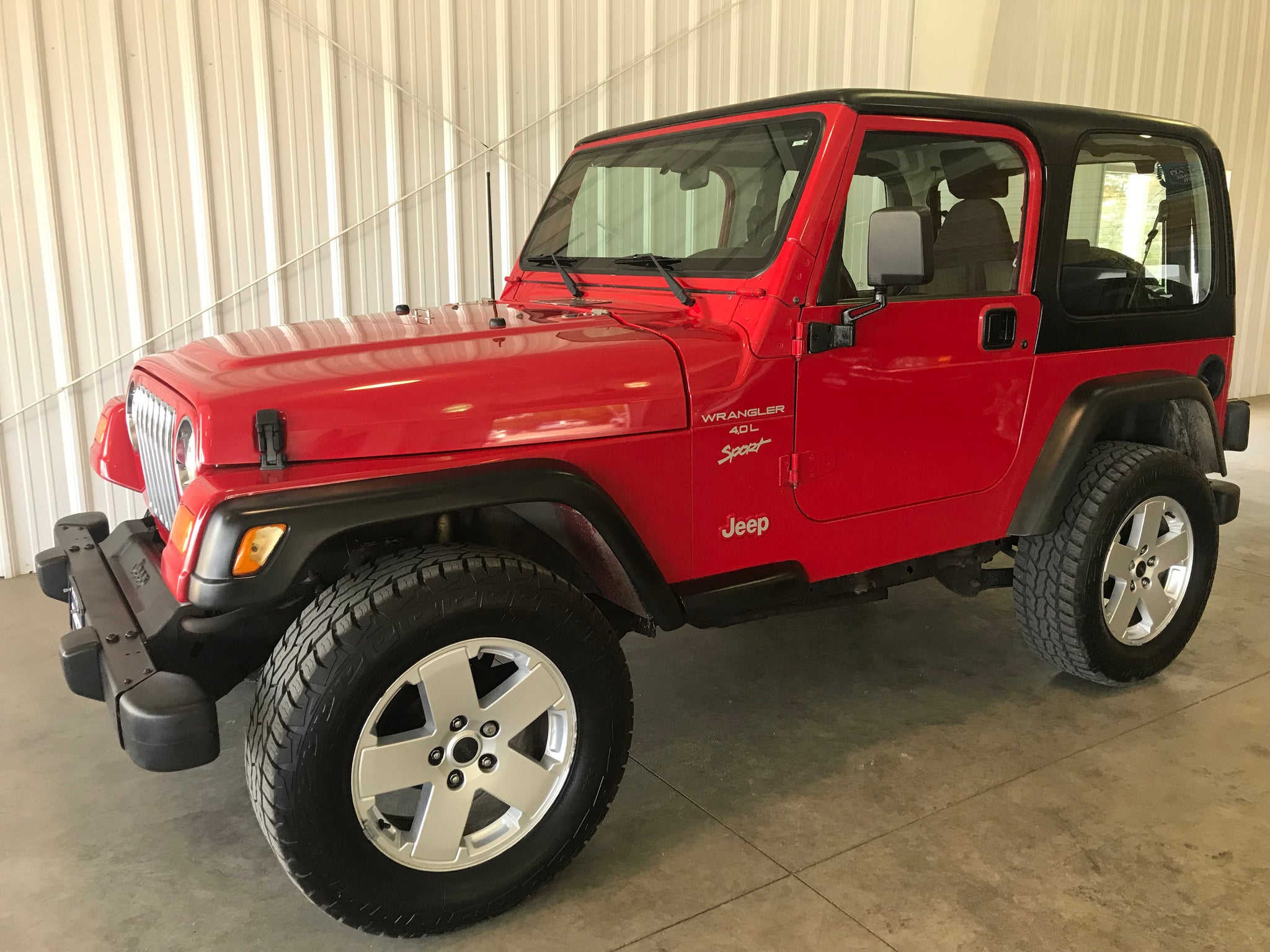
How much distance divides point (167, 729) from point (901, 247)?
187 cm

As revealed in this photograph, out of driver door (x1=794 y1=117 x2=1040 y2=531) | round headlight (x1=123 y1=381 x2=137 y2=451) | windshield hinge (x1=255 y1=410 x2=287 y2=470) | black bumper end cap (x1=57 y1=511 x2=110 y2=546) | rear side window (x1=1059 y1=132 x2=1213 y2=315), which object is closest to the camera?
windshield hinge (x1=255 y1=410 x2=287 y2=470)

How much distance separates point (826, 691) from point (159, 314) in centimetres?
355

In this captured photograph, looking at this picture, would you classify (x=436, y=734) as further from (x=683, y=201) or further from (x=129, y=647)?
(x=683, y=201)

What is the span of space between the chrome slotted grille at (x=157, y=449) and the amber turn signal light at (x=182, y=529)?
0.20m

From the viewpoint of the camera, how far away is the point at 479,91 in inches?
210

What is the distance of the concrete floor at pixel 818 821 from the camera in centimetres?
217

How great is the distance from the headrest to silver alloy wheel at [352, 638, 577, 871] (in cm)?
180

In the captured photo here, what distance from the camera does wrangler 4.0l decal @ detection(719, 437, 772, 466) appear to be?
2.42 m

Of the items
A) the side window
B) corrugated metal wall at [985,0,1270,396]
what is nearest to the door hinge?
the side window

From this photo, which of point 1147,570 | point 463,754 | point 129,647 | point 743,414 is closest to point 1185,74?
point 1147,570

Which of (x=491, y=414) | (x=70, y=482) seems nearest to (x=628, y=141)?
(x=491, y=414)

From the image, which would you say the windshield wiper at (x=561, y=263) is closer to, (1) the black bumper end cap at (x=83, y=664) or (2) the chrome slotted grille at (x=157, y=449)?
(2) the chrome slotted grille at (x=157, y=449)

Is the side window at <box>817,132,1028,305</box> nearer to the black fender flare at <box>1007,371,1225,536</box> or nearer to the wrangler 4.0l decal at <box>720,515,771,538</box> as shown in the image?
the black fender flare at <box>1007,371,1225,536</box>

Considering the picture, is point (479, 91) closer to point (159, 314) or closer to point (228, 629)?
point (159, 314)
